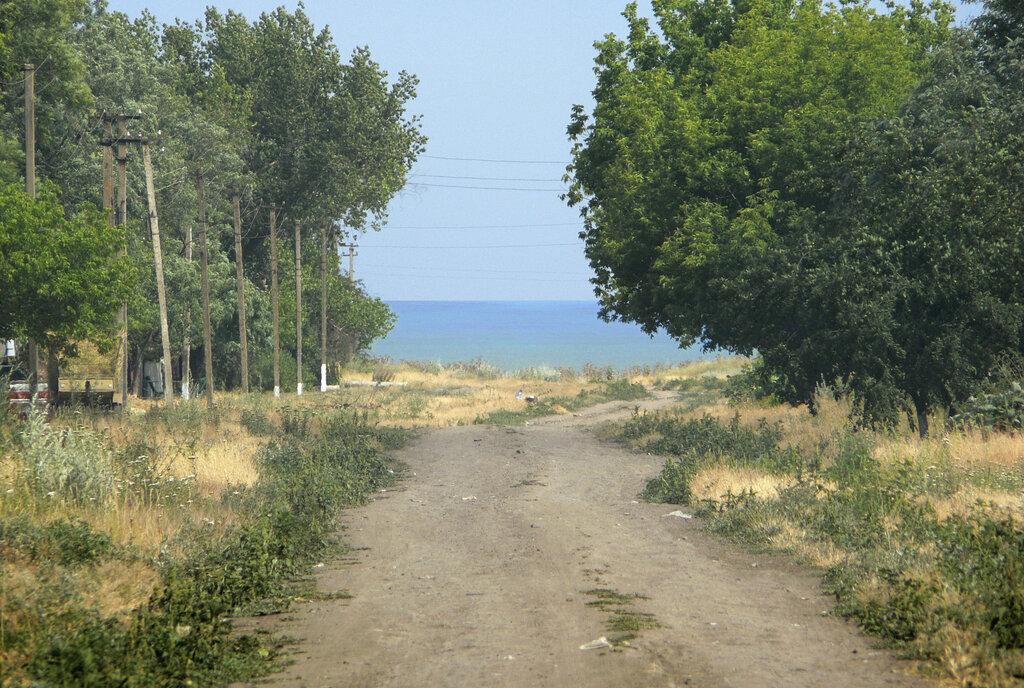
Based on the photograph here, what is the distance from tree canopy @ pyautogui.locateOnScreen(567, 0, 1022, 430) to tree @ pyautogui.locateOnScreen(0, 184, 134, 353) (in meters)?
13.0

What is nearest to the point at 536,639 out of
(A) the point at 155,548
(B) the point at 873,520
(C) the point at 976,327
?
(A) the point at 155,548

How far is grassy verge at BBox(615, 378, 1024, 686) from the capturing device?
Result: 8.41m

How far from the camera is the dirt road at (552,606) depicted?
25.9 ft

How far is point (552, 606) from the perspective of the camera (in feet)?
33.3

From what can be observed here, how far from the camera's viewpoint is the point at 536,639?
8836 mm

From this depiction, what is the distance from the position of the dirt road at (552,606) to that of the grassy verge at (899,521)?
1.32 ft

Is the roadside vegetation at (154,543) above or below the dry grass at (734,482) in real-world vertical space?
above

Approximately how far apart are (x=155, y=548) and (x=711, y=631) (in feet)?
18.8

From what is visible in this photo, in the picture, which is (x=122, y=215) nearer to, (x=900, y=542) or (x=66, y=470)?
(x=66, y=470)

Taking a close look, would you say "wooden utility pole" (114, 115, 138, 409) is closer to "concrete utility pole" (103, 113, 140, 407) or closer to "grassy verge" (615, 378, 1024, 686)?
"concrete utility pole" (103, 113, 140, 407)

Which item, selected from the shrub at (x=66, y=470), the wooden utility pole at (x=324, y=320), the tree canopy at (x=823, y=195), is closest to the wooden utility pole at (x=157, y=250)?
the tree canopy at (x=823, y=195)

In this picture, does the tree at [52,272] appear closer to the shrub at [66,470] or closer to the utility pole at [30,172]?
the utility pole at [30,172]

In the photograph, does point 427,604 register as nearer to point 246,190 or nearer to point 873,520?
point 873,520

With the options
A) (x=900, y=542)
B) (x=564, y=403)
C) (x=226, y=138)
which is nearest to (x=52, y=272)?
(x=900, y=542)
